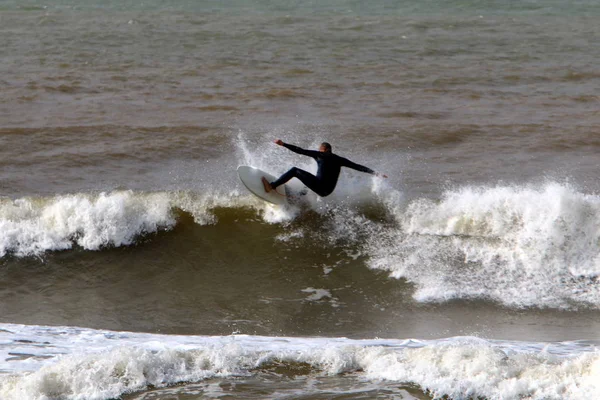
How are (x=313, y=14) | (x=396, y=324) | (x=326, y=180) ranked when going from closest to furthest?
(x=396, y=324)
(x=326, y=180)
(x=313, y=14)

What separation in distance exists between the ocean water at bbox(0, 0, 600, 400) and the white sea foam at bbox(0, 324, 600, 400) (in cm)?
3

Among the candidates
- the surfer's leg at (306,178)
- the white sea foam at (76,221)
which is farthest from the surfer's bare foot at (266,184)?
the white sea foam at (76,221)

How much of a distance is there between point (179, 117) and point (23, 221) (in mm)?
5703

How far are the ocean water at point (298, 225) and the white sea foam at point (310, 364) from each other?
0.09 feet

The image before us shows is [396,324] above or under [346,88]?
under

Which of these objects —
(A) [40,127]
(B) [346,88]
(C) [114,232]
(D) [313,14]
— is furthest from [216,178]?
(D) [313,14]

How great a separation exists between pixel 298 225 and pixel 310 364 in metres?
4.69

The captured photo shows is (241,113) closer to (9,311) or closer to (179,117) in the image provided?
(179,117)

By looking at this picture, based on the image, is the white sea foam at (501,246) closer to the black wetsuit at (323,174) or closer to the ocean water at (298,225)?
the ocean water at (298,225)

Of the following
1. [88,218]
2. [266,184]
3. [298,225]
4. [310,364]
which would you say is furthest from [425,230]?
[88,218]

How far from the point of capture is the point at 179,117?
17.1m

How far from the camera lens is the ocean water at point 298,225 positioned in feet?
25.6

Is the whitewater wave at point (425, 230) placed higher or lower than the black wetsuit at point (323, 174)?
lower

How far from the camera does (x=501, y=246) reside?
11656 millimetres
